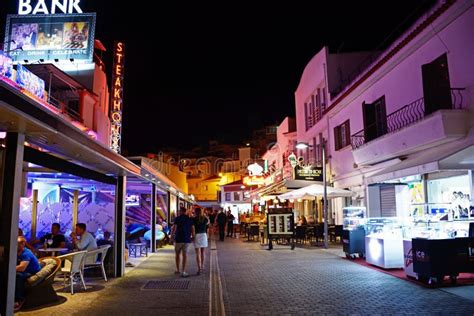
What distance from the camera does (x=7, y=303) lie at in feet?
18.7

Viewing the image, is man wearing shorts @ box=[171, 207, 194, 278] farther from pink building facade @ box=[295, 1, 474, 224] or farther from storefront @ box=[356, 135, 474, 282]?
pink building facade @ box=[295, 1, 474, 224]

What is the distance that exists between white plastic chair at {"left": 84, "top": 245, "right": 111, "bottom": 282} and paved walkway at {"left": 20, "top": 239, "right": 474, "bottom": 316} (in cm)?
54

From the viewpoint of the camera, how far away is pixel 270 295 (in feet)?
27.0

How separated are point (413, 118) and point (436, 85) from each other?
1.33m

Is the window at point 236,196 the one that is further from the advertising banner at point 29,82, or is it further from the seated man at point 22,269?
the seated man at point 22,269

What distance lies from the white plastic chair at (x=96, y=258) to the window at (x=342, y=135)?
1364cm

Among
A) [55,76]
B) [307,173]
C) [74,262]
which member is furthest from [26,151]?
[55,76]

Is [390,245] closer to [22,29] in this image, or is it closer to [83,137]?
[83,137]

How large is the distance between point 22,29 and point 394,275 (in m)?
23.4

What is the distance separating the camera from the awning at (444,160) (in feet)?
34.8

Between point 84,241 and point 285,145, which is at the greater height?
point 285,145

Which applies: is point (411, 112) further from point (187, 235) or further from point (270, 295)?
point (270, 295)

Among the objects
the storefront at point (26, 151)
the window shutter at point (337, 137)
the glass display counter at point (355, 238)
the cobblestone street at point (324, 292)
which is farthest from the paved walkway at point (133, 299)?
the window shutter at point (337, 137)

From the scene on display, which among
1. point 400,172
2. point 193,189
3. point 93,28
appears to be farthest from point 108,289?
point 193,189
